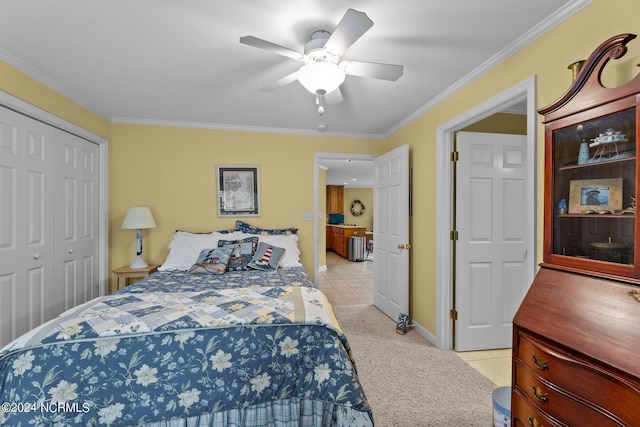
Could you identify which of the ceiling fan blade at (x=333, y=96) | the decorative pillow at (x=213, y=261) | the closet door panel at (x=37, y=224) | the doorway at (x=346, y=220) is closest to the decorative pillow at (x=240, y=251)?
the decorative pillow at (x=213, y=261)

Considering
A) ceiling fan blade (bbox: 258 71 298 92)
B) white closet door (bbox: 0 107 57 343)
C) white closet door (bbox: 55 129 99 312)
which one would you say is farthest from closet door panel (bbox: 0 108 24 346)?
ceiling fan blade (bbox: 258 71 298 92)

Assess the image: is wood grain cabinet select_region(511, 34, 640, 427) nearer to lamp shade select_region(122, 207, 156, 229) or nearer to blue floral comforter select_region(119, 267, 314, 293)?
blue floral comforter select_region(119, 267, 314, 293)

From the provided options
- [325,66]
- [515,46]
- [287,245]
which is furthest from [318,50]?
[287,245]

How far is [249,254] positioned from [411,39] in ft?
7.63

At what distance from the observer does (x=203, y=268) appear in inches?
116

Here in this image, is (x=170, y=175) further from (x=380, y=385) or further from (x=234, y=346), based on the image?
(x=380, y=385)

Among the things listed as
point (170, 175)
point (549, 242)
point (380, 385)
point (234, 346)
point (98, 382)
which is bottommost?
point (380, 385)

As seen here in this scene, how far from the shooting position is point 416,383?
7.57 feet

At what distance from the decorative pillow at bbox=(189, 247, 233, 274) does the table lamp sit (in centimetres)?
74

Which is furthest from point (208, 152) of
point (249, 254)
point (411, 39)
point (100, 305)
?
point (411, 39)

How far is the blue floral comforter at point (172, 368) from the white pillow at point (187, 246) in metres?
1.59

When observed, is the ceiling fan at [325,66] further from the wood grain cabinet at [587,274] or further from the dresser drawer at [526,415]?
the dresser drawer at [526,415]

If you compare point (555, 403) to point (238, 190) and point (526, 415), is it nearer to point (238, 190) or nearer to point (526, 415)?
point (526, 415)

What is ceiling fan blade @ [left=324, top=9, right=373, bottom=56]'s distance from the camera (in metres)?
1.35
